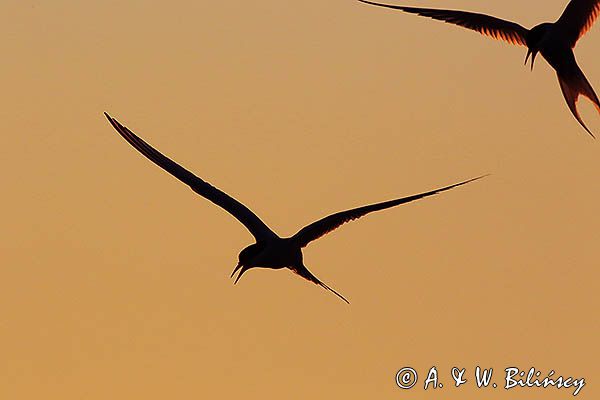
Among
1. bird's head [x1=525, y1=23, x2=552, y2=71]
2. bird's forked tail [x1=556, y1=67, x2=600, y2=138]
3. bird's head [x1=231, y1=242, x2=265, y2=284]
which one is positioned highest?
bird's head [x1=525, y1=23, x2=552, y2=71]

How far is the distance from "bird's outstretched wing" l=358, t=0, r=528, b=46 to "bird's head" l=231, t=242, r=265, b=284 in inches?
128

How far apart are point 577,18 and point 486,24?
1149 mm

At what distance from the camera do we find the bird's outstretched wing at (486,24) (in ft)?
56.1

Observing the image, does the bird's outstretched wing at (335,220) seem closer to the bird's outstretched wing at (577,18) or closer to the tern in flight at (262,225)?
the tern in flight at (262,225)

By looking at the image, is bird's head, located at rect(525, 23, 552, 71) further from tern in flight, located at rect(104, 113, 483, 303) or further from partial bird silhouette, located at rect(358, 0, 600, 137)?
tern in flight, located at rect(104, 113, 483, 303)

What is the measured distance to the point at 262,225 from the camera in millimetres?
17016

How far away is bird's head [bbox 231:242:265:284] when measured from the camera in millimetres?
16609

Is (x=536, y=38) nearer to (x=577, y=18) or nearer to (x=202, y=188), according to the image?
(x=577, y=18)

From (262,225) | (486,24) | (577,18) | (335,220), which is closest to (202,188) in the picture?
(262,225)

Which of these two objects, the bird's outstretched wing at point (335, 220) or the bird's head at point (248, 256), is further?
the bird's head at point (248, 256)

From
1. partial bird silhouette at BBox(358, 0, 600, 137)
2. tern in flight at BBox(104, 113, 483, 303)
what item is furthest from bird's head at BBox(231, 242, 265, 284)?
partial bird silhouette at BBox(358, 0, 600, 137)

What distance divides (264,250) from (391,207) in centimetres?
208

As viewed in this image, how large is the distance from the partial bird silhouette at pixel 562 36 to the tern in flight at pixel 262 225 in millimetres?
2330

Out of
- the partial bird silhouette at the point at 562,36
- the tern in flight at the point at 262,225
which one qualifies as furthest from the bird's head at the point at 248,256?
the partial bird silhouette at the point at 562,36
